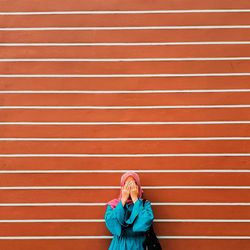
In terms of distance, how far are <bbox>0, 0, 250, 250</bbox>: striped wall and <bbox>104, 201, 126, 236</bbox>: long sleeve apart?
261mm

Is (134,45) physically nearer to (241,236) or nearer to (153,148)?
(153,148)

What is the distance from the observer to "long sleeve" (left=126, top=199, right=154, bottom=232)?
2992mm

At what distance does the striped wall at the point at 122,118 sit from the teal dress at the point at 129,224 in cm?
26

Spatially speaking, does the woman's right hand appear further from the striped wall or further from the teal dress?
the striped wall

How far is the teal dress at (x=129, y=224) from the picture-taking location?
9.87ft

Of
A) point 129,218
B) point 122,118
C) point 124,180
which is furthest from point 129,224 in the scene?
point 122,118

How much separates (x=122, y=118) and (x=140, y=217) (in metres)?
0.96

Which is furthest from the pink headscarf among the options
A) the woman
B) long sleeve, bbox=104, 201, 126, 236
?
long sleeve, bbox=104, 201, 126, 236

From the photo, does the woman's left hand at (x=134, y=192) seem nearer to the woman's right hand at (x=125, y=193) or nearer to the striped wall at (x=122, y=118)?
the woman's right hand at (x=125, y=193)

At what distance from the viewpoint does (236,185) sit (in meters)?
3.31

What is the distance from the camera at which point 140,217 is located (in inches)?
119

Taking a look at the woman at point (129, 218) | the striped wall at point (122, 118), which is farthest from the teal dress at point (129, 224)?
the striped wall at point (122, 118)

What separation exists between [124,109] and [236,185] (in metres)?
1.29

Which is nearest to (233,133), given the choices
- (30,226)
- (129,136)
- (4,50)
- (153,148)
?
(153,148)
